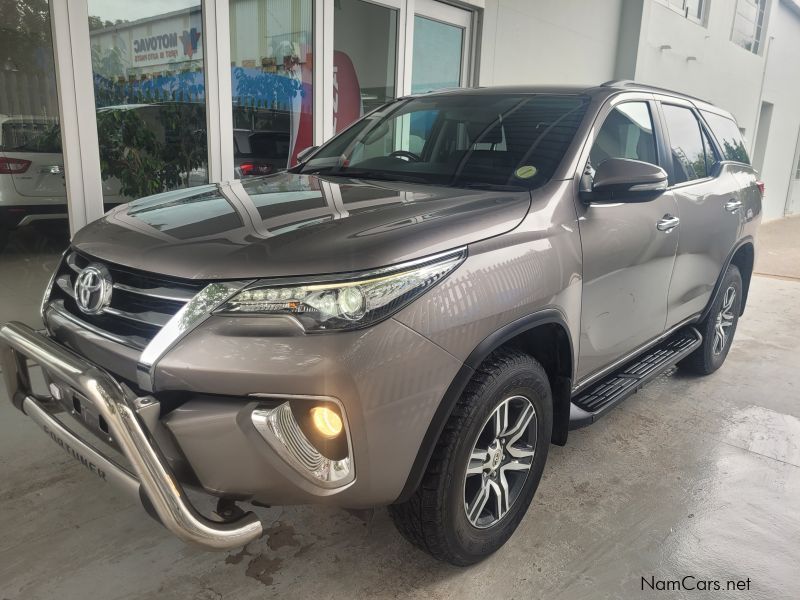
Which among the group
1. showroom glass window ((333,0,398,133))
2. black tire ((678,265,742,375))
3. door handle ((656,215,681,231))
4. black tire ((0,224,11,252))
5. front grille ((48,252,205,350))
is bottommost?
black tire ((678,265,742,375))

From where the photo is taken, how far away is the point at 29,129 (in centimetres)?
426

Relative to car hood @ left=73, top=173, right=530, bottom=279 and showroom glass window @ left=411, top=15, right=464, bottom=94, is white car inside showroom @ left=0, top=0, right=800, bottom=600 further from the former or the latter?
showroom glass window @ left=411, top=15, right=464, bottom=94

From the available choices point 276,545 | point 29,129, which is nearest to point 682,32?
point 29,129

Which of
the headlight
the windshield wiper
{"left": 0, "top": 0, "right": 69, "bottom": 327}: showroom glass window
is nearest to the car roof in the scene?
the windshield wiper

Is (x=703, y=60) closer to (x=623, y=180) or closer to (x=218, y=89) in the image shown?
(x=218, y=89)

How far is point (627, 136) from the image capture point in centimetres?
299

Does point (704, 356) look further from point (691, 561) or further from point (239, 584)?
point (239, 584)

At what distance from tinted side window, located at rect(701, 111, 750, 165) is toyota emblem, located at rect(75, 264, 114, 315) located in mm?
3535

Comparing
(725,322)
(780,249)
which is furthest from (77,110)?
(780,249)

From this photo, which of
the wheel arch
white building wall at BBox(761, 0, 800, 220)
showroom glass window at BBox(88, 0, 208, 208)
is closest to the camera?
the wheel arch

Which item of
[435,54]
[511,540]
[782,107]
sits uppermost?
[782,107]

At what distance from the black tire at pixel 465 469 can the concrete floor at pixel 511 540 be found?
0.52 ft

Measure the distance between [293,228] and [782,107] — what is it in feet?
60.4

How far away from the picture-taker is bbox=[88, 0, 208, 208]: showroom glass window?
4.38 m
